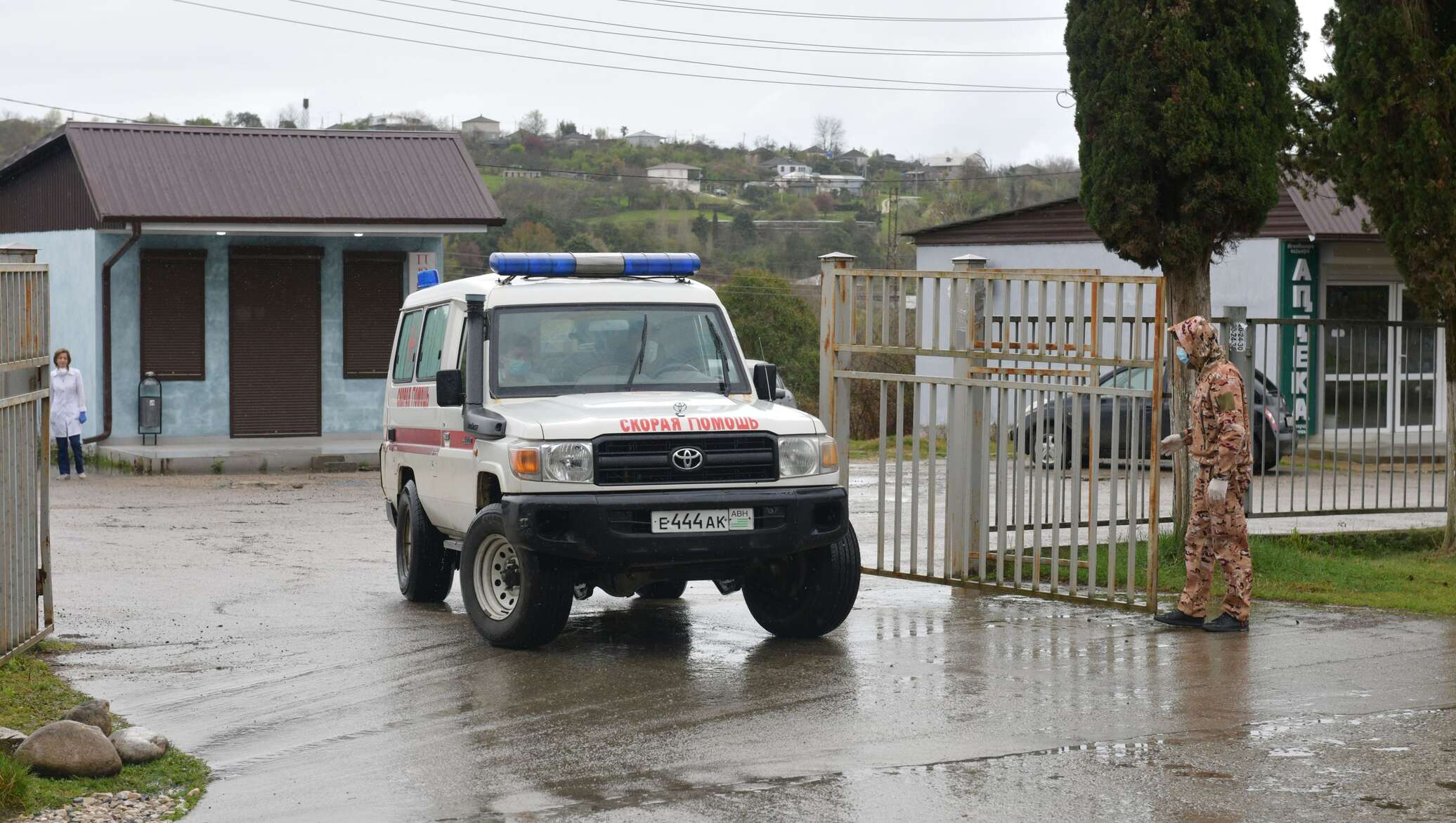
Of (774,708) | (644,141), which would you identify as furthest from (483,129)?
(774,708)

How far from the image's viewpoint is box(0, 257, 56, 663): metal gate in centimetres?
895

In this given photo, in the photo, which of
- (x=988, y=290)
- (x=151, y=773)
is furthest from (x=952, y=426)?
(x=151, y=773)

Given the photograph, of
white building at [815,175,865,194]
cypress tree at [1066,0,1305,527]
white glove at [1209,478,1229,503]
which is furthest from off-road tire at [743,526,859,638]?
white building at [815,175,865,194]

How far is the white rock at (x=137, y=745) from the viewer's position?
7.15 meters

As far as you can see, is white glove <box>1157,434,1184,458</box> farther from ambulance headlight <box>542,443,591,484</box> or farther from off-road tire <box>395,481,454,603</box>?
off-road tire <box>395,481,454,603</box>

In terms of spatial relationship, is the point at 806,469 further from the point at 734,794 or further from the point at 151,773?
the point at 151,773

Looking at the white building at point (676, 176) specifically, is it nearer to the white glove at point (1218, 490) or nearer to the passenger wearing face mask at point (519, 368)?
the passenger wearing face mask at point (519, 368)

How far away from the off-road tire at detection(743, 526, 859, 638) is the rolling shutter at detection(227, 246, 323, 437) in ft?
58.5

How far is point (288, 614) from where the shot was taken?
1130cm

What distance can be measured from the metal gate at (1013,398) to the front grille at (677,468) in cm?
234

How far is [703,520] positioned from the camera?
9.29m

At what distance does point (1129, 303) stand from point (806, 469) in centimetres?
271

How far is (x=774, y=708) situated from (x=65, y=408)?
15.9 meters

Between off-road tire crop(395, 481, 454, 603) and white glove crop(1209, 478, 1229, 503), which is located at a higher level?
white glove crop(1209, 478, 1229, 503)
